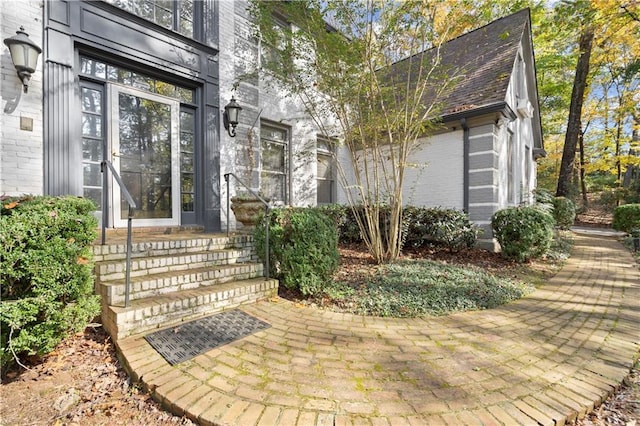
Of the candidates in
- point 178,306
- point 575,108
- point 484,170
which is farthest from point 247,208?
point 575,108

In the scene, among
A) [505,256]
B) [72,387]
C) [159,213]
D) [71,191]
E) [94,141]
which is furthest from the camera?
[505,256]

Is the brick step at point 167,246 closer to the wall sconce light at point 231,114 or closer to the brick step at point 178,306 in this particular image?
the brick step at point 178,306

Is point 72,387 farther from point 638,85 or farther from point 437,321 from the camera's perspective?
point 638,85

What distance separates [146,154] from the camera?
184 inches

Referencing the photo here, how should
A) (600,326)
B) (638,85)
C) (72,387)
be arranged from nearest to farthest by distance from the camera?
(72,387), (600,326), (638,85)

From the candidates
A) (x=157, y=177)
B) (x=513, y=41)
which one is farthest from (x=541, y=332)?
(x=513, y=41)

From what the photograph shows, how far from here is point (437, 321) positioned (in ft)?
9.68

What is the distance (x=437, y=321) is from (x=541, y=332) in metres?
0.93

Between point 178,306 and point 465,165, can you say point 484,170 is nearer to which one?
point 465,165

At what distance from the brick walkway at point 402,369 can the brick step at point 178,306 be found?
0.55ft

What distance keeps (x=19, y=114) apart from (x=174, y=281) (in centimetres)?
288

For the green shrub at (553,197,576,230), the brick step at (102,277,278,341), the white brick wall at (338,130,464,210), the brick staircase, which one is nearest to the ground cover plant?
the brick step at (102,277,278,341)

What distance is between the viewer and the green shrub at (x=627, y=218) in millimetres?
9086

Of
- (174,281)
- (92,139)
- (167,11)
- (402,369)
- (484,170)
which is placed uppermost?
(167,11)
